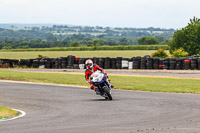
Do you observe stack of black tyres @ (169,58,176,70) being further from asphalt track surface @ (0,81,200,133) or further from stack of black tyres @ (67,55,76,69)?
asphalt track surface @ (0,81,200,133)

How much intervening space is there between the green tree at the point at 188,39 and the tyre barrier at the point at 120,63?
19176mm

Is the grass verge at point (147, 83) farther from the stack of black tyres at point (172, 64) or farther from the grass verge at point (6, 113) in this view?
the stack of black tyres at point (172, 64)

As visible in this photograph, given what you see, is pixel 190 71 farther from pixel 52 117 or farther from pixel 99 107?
pixel 52 117

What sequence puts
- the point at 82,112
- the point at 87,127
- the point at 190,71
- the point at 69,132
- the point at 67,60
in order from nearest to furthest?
the point at 69,132 → the point at 87,127 → the point at 82,112 → the point at 190,71 → the point at 67,60

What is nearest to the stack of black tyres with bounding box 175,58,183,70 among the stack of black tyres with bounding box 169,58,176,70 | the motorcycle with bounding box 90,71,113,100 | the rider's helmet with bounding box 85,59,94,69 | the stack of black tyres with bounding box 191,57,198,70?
the stack of black tyres with bounding box 169,58,176,70

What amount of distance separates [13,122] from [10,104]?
204 inches

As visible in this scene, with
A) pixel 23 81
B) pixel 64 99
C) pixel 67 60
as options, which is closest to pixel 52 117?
pixel 64 99

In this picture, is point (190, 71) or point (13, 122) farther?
point (190, 71)

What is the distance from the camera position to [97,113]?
13211 mm

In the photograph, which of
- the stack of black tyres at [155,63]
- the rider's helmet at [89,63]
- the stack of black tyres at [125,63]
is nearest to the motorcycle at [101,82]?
the rider's helmet at [89,63]

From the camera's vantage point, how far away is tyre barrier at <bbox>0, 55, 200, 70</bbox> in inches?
1518

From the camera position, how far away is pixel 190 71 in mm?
36531

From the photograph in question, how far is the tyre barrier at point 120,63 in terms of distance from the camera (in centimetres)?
3856

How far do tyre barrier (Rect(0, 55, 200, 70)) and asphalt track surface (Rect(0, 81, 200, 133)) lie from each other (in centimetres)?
1937
